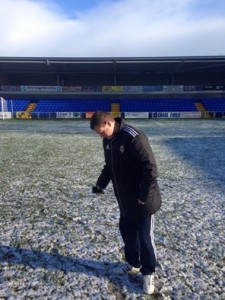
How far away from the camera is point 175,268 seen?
4.01 meters

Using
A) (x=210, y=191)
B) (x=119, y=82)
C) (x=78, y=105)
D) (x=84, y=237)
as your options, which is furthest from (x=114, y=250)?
(x=119, y=82)

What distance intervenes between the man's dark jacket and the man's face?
0.25ft

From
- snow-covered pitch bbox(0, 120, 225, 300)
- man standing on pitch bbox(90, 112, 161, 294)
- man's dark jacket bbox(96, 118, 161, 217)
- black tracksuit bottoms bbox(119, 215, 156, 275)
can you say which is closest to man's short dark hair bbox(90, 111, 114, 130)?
man standing on pitch bbox(90, 112, 161, 294)

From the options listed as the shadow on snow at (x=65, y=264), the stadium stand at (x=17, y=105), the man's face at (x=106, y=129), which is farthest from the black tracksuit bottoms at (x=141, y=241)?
the stadium stand at (x=17, y=105)

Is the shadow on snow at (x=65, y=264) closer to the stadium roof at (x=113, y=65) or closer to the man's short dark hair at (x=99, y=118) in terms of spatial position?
the man's short dark hair at (x=99, y=118)

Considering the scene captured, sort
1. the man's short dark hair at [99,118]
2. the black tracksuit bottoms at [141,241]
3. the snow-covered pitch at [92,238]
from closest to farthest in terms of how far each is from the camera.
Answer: the man's short dark hair at [99,118]
the black tracksuit bottoms at [141,241]
the snow-covered pitch at [92,238]

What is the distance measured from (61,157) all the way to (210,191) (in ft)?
23.8

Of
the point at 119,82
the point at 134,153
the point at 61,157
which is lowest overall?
the point at 61,157

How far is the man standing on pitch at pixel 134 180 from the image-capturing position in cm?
305

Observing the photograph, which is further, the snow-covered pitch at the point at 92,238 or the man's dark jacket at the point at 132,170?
the snow-covered pitch at the point at 92,238

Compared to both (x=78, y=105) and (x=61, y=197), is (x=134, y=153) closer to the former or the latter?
(x=61, y=197)

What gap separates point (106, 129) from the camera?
3.10 metres

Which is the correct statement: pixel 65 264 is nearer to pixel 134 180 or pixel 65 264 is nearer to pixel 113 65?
pixel 134 180

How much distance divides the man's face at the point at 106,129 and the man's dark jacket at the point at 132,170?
0.08 m
